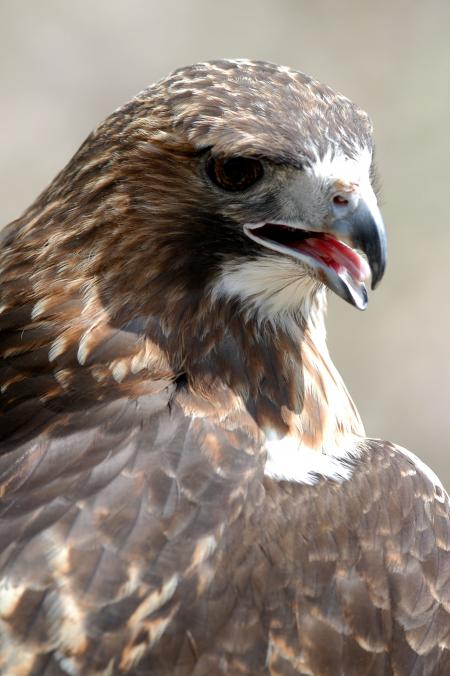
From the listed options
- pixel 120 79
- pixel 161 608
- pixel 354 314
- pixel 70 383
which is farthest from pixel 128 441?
pixel 120 79

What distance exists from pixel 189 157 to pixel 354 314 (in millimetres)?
5040

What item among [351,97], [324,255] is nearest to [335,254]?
[324,255]

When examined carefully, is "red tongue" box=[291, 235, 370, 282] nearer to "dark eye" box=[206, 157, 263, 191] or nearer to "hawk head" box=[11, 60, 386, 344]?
"hawk head" box=[11, 60, 386, 344]

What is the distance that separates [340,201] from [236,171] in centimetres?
27

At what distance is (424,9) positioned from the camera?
990 centimetres

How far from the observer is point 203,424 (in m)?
3.44

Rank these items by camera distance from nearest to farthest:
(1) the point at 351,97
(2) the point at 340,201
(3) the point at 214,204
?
1. (2) the point at 340,201
2. (3) the point at 214,204
3. (1) the point at 351,97

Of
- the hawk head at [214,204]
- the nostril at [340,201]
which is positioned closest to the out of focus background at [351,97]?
the hawk head at [214,204]

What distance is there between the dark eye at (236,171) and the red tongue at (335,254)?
21cm

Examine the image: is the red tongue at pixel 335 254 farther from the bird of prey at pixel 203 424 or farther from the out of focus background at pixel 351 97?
the out of focus background at pixel 351 97

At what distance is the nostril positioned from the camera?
10.8 ft

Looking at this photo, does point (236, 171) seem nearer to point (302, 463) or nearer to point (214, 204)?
point (214, 204)

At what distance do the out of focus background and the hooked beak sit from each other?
181 inches

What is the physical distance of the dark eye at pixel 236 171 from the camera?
10.9ft
